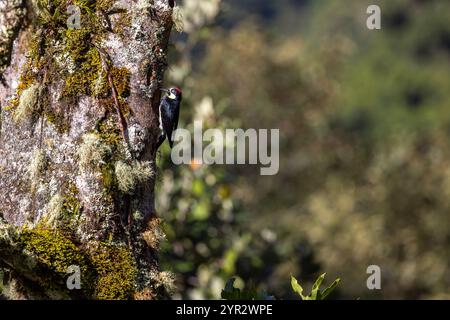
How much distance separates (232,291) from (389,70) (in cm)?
6293

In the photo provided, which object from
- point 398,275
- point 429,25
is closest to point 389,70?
point 429,25

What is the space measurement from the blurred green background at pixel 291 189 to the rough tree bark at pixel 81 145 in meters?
0.55

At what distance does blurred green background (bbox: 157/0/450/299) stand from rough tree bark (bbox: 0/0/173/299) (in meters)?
0.55

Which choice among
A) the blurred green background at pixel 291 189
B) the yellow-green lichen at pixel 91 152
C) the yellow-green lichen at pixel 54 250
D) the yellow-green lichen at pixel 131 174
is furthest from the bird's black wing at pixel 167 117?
the yellow-green lichen at pixel 54 250

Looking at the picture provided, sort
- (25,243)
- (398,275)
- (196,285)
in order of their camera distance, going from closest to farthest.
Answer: (25,243) → (196,285) → (398,275)

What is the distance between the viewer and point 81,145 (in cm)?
354

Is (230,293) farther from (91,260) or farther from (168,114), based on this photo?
(168,114)

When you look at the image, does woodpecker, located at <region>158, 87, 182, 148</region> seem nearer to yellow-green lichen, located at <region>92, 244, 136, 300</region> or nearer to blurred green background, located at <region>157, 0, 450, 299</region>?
blurred green background, located at <region>157, 0, 450, 299</region>

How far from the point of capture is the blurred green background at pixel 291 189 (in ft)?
26.7

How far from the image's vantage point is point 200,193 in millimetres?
8203

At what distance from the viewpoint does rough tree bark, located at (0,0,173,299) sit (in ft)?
11.5

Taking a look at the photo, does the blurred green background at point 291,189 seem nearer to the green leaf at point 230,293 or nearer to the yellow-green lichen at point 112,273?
the green leaf at point 230,293

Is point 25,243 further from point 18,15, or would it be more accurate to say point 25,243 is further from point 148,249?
point 18,15

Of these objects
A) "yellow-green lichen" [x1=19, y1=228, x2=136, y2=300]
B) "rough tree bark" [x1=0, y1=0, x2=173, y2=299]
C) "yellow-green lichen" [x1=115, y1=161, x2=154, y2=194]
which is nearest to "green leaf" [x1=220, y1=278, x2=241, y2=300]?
"rough tree bark" [x1=0, y1=0, x2=173, y2=299]
